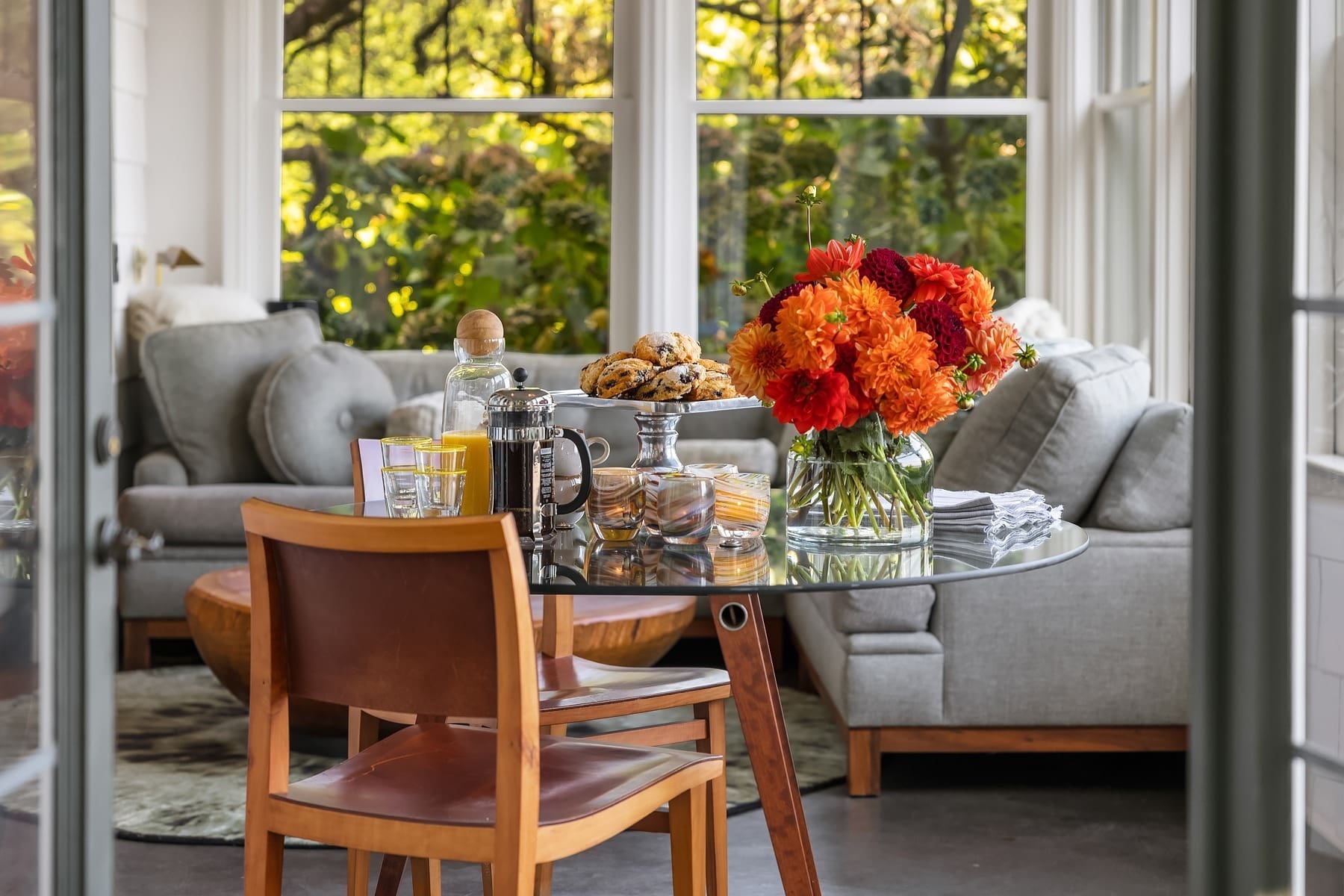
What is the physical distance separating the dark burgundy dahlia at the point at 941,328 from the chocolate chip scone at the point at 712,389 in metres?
0.38

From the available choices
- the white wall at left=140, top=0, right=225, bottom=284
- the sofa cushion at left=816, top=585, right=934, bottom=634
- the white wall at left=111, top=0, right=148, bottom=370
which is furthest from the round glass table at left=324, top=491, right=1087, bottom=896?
the white wall at left=140, top=0, right=225, bottom=284

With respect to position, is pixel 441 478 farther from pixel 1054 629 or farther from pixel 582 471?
pixel 1054 629

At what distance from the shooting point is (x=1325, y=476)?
1.27m

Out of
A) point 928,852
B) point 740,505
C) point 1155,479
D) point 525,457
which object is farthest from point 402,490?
point 1155,479

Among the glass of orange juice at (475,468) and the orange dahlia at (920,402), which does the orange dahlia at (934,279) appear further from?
the glass of orange juice at (475,468)

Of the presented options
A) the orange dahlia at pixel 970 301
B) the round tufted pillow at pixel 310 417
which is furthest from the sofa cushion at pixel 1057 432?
the round tufted pillow at pixel 310 417

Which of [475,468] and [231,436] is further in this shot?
[231,436]

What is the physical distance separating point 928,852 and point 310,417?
7.86 feet

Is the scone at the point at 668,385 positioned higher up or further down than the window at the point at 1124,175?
further down

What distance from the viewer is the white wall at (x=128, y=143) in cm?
489

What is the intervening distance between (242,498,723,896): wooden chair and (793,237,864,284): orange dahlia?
0.70m

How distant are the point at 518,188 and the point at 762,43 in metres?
1.06

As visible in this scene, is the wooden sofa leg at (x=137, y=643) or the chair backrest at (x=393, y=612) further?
the wooden sofa leg at (x=137, y=643)

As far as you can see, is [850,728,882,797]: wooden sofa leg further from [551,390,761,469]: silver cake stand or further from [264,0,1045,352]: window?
[264,0,1045,352]: window
